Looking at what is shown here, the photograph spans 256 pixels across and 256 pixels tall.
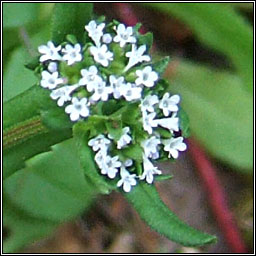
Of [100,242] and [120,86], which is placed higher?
[120,86]

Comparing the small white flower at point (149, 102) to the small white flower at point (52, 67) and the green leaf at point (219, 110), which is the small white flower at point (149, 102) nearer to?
the small white flower at point (52, 67)

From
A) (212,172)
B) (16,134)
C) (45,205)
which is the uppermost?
(16,134)

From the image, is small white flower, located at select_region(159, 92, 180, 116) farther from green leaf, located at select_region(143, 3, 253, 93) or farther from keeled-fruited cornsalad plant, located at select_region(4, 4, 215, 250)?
green leaf, located at select_region(143, 3, 253, 93)

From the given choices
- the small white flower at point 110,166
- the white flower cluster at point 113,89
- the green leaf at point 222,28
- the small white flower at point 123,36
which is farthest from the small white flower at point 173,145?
the green leaf at point 222,28

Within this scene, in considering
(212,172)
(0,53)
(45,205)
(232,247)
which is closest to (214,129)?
(212,172)

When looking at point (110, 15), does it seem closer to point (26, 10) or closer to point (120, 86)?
point (26, 10)

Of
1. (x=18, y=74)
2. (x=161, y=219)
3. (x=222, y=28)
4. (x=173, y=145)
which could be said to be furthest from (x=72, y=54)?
(x=222, y=28)

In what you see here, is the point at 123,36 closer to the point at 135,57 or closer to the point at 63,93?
the point at 135,57
